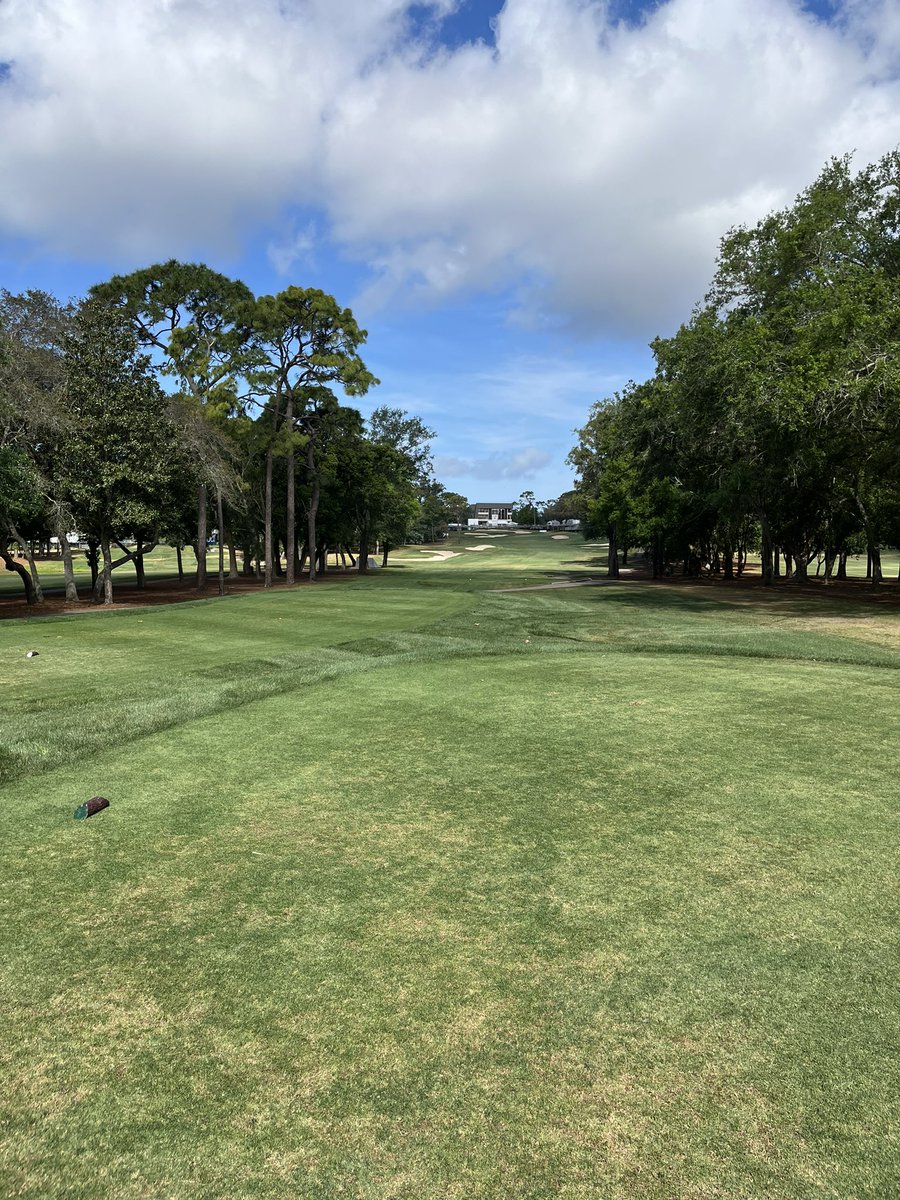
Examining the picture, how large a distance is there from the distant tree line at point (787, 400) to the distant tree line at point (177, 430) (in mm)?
17708

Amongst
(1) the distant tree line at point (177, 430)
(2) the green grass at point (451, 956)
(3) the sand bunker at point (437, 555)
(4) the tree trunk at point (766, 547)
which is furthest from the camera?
(3) the sand bunker at point (437, 555)

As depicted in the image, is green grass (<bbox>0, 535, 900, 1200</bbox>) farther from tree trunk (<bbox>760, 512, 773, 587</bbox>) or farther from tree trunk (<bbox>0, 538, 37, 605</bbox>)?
tree trunk (<bbox>760, 512, 773, 587</bbox>)

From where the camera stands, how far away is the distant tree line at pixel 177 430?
2642cm

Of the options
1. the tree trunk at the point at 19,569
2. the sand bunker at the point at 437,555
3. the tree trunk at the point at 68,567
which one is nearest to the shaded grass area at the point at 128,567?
the tree trunk at the point at 19,569

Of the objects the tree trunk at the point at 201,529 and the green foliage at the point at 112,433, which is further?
the tree trunk at the point at 201,529

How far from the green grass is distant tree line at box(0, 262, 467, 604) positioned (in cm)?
2034

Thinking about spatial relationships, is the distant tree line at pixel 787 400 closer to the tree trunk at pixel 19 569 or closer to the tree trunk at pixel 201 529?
the tree trunk at pixel 201 529

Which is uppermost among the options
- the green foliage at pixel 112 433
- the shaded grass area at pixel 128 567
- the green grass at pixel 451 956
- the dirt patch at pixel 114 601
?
the green foliage at pixel 112 433

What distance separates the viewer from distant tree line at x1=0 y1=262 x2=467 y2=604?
26422mm

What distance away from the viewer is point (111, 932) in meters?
4.02

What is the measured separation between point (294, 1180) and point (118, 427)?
95.4ft

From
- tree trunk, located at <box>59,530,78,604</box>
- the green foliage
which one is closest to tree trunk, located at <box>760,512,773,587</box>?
the green foliage

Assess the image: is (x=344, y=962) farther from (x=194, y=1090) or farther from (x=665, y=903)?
(x=665, y=903)

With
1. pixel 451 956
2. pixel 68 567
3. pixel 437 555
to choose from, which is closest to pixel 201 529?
pixel 68 567
